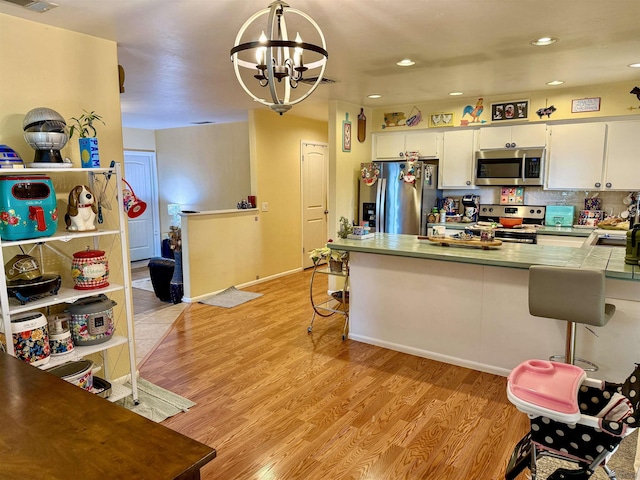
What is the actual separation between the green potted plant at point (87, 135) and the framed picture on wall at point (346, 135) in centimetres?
301

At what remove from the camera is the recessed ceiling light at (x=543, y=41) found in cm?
290

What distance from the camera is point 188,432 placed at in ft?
8.32

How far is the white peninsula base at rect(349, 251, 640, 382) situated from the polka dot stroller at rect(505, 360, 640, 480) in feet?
4.48

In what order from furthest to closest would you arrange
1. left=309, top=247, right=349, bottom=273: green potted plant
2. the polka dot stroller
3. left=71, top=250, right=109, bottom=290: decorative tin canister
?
1. left=309, top=247, right=349, bottom=273: green potted plant
2. left=71, top=250, right=109, bottom=290: decorative tin canister
3. the polka dot stroller

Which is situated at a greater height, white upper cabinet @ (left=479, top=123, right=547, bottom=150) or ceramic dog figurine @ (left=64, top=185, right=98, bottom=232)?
white upper cabinet @ (left=479, top=123, right=547, bottom=150)

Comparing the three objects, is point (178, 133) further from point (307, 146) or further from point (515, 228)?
point (515, 228)

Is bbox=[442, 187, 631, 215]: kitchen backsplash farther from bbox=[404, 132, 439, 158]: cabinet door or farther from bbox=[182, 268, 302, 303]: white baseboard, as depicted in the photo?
bbox=[182, 268, 302, 303]: white baseboard

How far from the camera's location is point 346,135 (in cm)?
535

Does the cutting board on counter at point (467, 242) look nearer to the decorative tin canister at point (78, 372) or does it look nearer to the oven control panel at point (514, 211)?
the oven control panel at point (514, 211)

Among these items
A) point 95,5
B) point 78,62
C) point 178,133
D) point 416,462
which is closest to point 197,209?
point 178,133

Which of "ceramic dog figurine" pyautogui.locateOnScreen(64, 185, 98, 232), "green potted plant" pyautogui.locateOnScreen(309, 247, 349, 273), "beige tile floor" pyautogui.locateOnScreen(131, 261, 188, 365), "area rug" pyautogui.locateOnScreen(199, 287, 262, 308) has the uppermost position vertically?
"ceramic dog figurine" pyautogui.locateOnScreen(64, 185, 98, 232)

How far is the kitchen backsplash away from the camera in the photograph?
4.61 meters

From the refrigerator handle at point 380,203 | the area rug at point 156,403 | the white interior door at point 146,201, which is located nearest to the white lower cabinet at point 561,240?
the refrigerator handle at point 380,203

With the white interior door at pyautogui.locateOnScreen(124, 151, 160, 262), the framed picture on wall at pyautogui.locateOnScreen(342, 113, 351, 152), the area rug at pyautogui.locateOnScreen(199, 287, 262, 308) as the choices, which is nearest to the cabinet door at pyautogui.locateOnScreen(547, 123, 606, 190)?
the framed picture on wall at pyautogui.locateOnScreen(342, 113, 351, 152)
